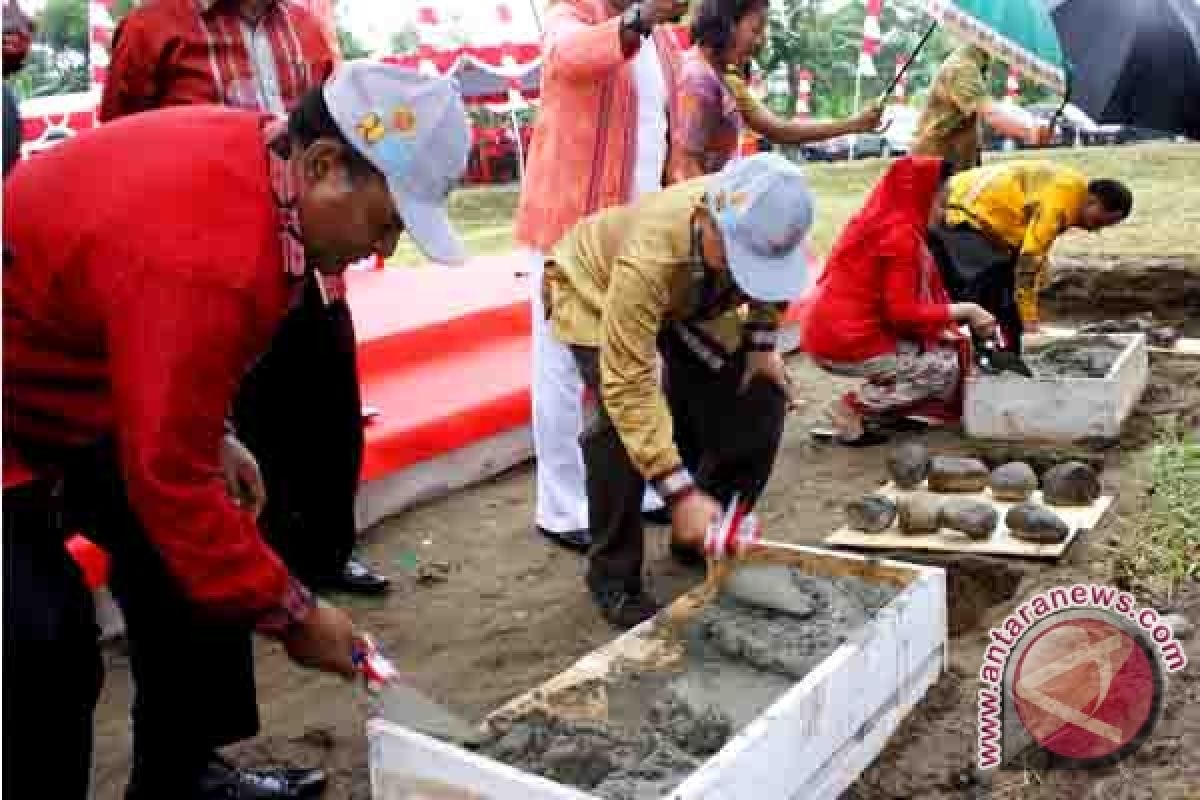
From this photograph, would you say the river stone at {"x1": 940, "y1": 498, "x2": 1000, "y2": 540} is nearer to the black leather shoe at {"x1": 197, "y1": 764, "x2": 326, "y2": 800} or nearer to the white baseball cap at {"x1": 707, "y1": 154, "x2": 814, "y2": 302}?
the white baseball cap at {"x1": 707, "y1": 154, "x2": 814, "y2": 302}

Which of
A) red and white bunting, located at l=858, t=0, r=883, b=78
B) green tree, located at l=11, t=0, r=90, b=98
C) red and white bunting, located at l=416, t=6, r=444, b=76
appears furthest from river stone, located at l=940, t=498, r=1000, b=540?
green tree, located at l=11, t=0, r=90, b=98

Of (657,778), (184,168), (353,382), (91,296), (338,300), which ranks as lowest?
(657,778)

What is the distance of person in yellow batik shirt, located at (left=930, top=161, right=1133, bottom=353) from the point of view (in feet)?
17.8

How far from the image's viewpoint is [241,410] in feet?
10.2

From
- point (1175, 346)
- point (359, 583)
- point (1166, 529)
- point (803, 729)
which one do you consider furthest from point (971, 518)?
point (1175, 346)

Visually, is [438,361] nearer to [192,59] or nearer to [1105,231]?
[192,59]

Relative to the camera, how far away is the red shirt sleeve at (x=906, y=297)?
4832mm

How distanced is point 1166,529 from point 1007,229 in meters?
2.12

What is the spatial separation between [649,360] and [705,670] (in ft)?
2.24

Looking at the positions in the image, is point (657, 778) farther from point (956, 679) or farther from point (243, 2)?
point (243, 2)

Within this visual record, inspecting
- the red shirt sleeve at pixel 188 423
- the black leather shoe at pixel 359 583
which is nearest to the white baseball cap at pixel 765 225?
the red shirt sleeve at pixel 188 423

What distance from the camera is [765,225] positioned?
2.61m

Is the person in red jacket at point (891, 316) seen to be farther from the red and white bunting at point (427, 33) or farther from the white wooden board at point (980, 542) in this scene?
the red and white bunting at point (427, 33)

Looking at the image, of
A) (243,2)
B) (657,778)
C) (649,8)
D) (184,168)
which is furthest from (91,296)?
(649,8)
